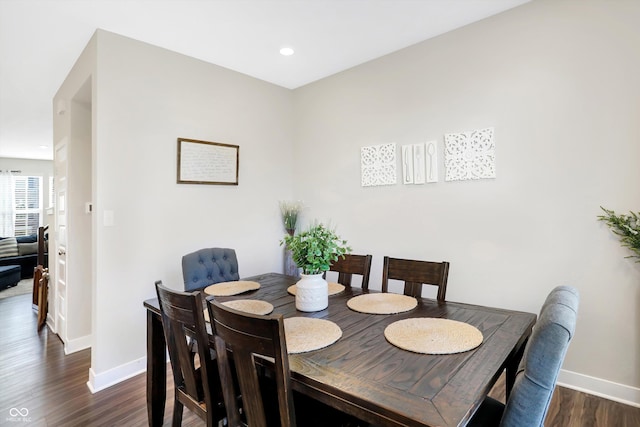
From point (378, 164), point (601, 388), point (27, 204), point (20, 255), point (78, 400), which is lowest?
point (78, 400)

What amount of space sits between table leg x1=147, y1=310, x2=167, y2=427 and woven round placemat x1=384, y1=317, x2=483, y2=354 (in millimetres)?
1320

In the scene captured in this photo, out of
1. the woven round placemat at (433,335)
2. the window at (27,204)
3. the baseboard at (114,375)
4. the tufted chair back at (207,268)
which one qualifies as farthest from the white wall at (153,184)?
the window at (27,204)

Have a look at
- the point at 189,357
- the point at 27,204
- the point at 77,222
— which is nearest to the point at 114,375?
the point at 77,222

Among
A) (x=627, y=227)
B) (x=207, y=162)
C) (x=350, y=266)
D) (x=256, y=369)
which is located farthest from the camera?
(x=207, y=162)

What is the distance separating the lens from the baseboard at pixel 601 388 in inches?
81.4

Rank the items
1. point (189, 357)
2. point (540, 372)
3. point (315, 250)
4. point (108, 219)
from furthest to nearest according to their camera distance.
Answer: point (108, 219) < point (315, 250) < point (189, 357) < point (540, 372)

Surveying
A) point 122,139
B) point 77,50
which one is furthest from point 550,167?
point 77,50

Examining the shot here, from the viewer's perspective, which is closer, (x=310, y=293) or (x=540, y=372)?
(x=540, y=372)

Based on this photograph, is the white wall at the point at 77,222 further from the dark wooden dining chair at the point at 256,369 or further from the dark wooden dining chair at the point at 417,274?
the dark wooden dining chair at the point at 417,274

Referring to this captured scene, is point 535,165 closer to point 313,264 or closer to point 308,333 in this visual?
point 313,264

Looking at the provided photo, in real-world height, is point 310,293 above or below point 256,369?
above

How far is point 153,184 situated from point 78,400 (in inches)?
65.1

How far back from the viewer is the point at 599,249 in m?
2.17

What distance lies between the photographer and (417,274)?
2.11 m
